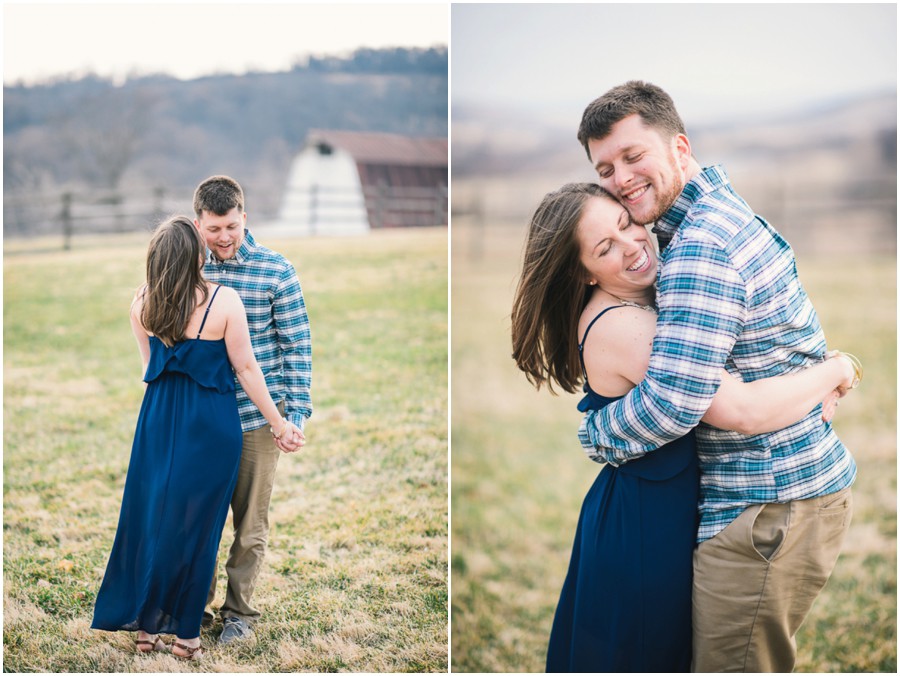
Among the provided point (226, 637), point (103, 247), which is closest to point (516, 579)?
point (226, 637)

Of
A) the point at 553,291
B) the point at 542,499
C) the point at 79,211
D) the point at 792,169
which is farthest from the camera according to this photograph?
the point at 792,169

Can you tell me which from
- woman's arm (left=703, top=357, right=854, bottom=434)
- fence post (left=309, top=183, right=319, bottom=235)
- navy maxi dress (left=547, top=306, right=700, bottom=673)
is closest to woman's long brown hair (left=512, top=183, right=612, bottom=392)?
navy maxi dress (left=547, top=306, right=700, bottom=673)

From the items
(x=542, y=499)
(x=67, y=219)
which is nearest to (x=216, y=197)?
(x=542, y=499)

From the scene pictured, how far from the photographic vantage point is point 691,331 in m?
1.68

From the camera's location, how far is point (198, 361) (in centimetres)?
234

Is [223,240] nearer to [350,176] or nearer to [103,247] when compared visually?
[350,176]

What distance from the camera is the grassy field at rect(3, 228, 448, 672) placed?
2.80 m

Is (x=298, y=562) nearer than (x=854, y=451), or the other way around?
(x=298, y=562)

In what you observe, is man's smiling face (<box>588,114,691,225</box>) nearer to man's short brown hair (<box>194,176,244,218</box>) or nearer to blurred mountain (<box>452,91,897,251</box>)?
man's short brown hair (<box>194,176,244,218</box>)

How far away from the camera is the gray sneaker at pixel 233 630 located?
2672 millimetres

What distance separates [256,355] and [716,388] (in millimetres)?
1451

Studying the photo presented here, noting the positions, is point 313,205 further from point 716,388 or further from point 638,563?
point 716,388

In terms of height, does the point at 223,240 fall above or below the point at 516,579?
above

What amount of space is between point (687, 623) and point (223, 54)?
3.70 metres
